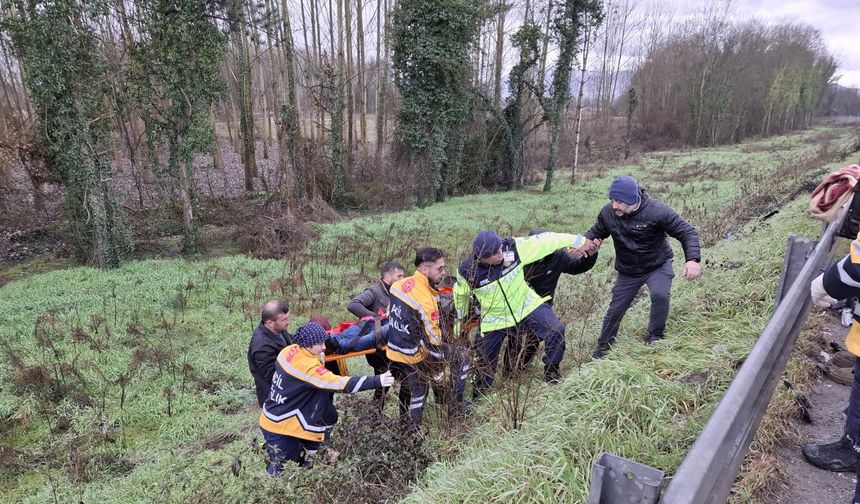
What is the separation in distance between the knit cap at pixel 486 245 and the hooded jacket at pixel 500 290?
0.26 feet

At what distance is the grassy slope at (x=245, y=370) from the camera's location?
2711mm

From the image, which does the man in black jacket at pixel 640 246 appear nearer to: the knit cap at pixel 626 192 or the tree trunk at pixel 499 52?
the knit cap at pixel 626 192

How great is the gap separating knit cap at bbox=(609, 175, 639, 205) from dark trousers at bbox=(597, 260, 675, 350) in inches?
28.3

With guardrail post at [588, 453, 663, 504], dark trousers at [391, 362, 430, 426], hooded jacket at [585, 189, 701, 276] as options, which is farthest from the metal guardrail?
dark trousers at [391, 362, 430, 426]

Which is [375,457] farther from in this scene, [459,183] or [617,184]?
[459,183]

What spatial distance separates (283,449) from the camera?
13.3ft

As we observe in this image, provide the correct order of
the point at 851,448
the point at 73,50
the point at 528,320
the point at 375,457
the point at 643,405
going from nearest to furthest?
1. the point at 851,448
2. the point at 643,405
3. the point at 375,457
4. the point at 528,320
5. the point at 73,50

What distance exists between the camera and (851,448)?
2.40 m

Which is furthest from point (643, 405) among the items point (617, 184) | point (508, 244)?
point (617, 184)

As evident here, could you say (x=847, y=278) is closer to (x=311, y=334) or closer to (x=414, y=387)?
(x=414, y=387)

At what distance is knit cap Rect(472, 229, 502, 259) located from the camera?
4078 millimetres

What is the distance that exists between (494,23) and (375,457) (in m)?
24.7

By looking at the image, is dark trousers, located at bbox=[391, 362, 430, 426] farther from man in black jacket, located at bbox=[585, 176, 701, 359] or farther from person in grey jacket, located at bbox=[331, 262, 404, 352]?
man in black jacket, located at bbox=[585, 176, 701, 359]

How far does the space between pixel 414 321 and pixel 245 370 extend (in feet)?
13.4
